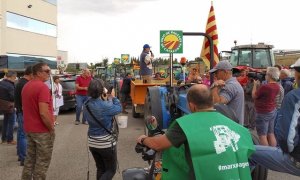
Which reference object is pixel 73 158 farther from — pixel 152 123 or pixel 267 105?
pixel 152 123

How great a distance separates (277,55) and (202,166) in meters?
36.1

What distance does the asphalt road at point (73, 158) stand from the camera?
6277mm

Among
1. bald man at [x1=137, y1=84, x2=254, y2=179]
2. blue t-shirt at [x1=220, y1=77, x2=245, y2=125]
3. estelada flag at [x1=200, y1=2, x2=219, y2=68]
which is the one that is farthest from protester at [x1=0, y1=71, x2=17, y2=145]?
bald man at [x1=137, y1=84, x2=254, y2=179]

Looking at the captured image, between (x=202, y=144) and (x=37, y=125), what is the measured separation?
3.00 m

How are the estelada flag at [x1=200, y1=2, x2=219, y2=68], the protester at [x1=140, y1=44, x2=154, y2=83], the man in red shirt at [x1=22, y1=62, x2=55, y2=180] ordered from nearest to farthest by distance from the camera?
the man in red shirt at [x1=22, y1=62, x2=55, y2=180] → the estelada flag at [x1=200, y1=2, x2=219, y2=68] → the protester at [x1=140, y1=44, x2=154, y2=83]

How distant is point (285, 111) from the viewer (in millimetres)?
3092

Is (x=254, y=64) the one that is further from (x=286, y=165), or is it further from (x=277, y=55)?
(x=277, y=55)

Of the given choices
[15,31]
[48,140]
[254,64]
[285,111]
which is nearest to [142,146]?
[285,111]

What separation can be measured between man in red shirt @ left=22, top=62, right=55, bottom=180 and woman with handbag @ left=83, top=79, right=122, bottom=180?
588mm

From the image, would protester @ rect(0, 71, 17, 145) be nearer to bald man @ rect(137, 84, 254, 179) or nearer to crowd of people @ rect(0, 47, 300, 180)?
crowd of people @ rect(0, 47, 300, 180)

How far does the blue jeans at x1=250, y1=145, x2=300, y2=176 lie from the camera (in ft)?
10.6

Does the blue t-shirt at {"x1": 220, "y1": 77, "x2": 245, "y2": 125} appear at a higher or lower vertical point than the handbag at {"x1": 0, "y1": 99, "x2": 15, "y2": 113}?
higher

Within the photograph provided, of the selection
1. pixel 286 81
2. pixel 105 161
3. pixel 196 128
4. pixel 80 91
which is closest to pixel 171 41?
pixel 105 161

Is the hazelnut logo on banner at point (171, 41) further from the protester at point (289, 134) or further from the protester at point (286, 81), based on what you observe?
the protester at point (289, 134)
